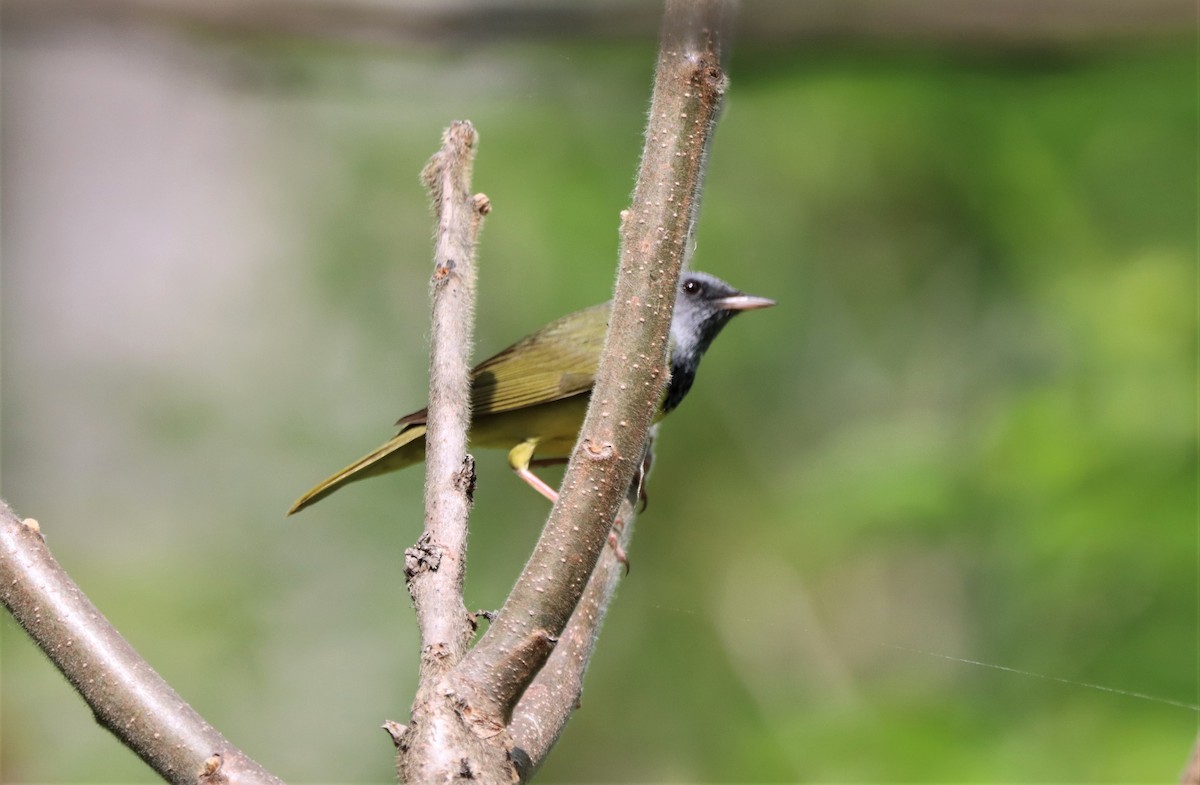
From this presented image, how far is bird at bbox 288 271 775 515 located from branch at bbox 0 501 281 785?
1953mm

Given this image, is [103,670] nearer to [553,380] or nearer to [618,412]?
[618,412]

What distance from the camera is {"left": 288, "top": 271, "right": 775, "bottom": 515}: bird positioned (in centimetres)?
420

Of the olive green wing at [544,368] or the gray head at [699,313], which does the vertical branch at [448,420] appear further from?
the gray head at [699,313]

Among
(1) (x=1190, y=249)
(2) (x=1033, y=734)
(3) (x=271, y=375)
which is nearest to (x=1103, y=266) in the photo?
(1) (x=1190, y=249)

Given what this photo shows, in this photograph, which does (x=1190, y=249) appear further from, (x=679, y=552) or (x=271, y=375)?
(x=271, y=375)

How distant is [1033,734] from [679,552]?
→ 2133mm

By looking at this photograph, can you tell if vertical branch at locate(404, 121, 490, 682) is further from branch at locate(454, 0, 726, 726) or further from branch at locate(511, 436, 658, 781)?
A: branch at locate(511, 436, 658, 781)

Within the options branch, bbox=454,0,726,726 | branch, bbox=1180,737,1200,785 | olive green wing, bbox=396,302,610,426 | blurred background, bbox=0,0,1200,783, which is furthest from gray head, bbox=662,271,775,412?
branch, bbox=1180,737,1200,785

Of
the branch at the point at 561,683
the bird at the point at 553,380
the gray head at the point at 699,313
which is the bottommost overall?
the branch at the point at 561,683

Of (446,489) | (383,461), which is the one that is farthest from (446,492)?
(383,461)

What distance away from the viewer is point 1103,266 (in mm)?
5016

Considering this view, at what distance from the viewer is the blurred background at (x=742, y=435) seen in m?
4.15

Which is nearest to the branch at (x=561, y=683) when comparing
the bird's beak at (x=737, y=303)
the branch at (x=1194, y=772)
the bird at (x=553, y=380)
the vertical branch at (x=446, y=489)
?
the vertical branch at (x=446, y=489)

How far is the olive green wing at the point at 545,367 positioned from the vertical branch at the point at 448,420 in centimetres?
164
